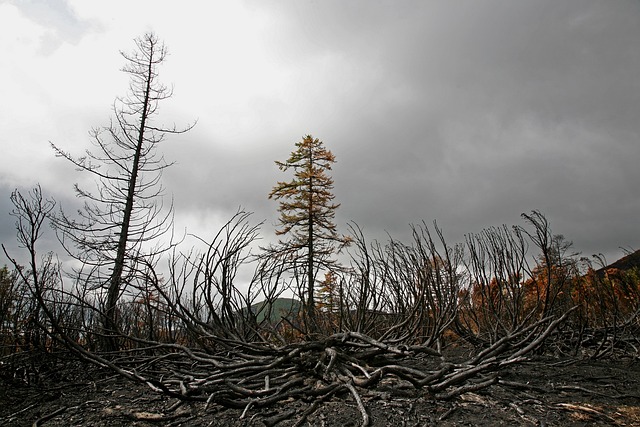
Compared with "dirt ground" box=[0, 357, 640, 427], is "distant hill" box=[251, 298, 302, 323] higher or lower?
higher

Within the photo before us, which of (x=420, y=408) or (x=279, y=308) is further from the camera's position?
(x=279, y=308)

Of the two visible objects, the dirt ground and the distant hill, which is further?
the distant hill

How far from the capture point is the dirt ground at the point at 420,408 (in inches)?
90.9

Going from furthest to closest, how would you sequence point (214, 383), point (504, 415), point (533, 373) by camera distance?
point (533, 373) < point (214, 383) < point (504, 415)

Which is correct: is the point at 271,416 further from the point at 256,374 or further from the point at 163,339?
the point at 163,339

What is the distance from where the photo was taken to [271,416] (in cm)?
241

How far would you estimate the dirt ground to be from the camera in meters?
2.31

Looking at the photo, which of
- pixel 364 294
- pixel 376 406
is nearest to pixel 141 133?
pixel 364 294

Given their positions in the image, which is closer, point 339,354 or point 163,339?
point 339,354

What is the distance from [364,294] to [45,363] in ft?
14.1

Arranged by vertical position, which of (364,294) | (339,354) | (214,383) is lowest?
(214,383)

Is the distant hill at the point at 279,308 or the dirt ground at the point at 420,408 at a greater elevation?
the distant hill at the point at 279,308

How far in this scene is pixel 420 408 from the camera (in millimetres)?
2416

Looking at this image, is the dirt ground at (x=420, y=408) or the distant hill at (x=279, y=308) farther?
the distant hill at (x=279, y=308)
